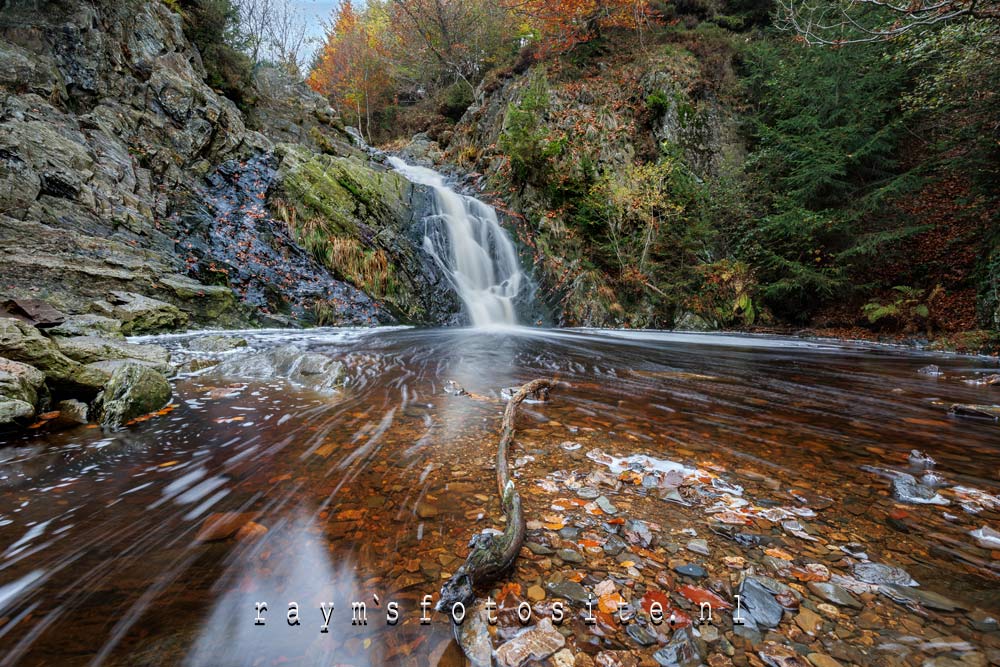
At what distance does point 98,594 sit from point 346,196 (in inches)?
441

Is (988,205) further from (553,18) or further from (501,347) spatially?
(553,18)

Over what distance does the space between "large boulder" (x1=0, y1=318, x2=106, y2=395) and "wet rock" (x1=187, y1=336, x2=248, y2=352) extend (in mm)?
2502

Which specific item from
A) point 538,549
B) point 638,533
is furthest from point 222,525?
point 638,533

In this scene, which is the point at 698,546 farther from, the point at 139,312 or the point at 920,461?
the point at 139,312

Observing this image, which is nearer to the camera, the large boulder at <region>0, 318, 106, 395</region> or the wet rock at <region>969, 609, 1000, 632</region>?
the wet rock at <region>969, 609, 1000, 632</region>

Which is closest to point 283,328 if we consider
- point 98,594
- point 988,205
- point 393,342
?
point 393,342

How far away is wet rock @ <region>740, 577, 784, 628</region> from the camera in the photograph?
1.28 m

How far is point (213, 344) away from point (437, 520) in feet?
19.4

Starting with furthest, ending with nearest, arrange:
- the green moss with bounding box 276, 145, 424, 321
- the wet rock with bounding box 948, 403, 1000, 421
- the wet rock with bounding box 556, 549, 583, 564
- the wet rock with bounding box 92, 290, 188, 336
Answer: the green moss with bounding box 276, 145, 424, 321, the wet rock with bounding box 92, 290, 188, 336, the wet rock with bounding box 948, 403, 1000, 421, the wet rock with bounding box 556, 549, 583, 564

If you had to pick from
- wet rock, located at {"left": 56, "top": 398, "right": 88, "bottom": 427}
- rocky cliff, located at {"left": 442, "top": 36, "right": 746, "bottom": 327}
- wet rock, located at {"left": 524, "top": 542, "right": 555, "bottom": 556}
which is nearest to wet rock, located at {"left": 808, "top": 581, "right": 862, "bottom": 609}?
wet rock, located at {"left": 524, "top": 542, "right": 555, "bottom": 556}

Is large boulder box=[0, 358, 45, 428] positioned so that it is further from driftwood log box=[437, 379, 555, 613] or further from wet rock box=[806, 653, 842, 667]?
wet rock box=[806, 653, 842, 667]

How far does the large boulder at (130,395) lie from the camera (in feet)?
9.75

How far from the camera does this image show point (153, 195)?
8.45m

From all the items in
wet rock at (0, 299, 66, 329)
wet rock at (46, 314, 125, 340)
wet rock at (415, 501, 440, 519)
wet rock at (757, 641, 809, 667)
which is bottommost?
wet rock at (757, 641, 809, 667)
